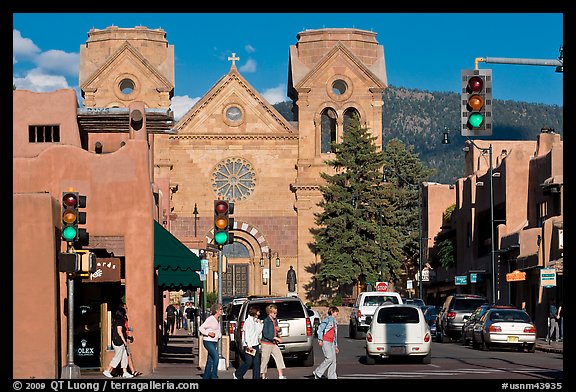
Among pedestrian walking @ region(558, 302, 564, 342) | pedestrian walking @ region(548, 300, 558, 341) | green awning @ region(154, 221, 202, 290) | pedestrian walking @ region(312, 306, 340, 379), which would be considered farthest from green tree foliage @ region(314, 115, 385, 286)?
pedestrian walking @ region(312, 306, 340, 379)

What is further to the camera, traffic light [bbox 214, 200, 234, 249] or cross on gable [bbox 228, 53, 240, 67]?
cross on gable [bbox 228, 53, 240, 67]

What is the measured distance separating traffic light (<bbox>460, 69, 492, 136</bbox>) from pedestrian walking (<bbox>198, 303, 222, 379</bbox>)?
20.4 feet

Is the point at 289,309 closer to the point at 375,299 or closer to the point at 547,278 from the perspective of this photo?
the point at 547,278

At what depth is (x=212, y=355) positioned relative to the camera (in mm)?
26031

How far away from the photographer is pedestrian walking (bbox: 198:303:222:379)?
2602 cm

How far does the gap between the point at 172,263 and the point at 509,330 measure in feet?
41.0

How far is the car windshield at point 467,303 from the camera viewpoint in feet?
166

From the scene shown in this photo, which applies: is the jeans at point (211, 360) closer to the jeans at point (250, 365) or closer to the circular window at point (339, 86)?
the jeans at point (250, 365)

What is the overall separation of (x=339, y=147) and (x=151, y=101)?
13.8 meters

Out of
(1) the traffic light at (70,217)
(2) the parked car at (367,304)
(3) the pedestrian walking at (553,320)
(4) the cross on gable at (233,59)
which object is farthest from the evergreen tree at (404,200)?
(1) the traffic light at (70,217)

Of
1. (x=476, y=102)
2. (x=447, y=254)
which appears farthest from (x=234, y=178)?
(x=476, y=102)

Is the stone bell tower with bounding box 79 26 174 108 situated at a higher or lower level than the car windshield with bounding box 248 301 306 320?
higher

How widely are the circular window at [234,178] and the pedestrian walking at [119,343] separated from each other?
66.3 m

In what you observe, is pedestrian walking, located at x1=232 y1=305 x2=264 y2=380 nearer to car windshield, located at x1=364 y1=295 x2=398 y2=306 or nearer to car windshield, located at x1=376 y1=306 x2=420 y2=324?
car windshield, located at x1=376 y1=306 x2=420 y2=324
